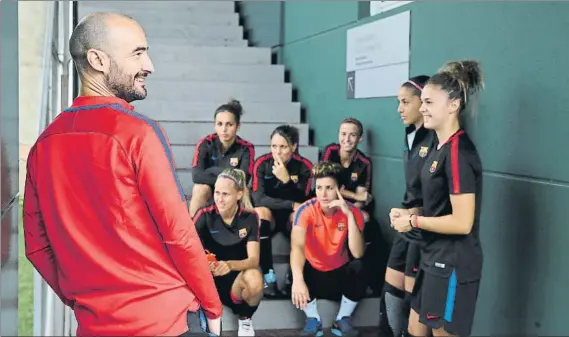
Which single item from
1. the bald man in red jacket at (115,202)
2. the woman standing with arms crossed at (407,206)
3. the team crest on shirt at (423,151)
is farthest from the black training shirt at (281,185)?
the bald man in red jacket at (115,202)

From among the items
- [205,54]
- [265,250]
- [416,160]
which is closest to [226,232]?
[265,250]

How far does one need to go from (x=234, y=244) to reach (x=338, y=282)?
551 millimetres

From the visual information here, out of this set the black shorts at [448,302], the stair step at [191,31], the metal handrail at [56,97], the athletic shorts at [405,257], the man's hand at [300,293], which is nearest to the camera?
the black shorts at [448,302]

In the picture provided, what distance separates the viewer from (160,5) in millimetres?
6137

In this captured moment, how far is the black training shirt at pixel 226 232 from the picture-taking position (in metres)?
3.29

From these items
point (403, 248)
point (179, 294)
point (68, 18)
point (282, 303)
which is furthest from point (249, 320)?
point (68, 18)

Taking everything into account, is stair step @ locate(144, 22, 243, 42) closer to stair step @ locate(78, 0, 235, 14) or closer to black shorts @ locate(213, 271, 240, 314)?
stair step @ locate(78, 0, 235, 14)

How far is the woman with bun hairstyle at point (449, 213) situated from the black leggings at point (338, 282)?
2.86ft

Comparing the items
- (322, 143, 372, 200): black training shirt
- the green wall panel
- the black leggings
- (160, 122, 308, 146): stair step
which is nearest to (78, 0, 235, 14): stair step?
(160, 122, 308, 146): stair step

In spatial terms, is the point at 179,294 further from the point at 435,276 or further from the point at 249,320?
the point at 249,320

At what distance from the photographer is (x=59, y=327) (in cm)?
525

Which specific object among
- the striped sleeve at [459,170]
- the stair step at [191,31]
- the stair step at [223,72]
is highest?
the stair step at [191,31]

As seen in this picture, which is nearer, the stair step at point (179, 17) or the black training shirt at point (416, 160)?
the black training shirt at point (416, 160)

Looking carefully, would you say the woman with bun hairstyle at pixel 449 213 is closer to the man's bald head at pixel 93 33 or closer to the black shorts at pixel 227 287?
the black shorts at pixel 227 287
